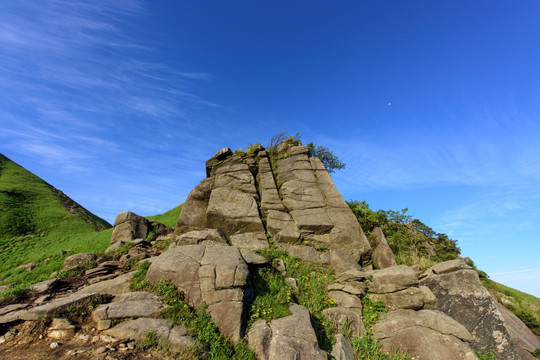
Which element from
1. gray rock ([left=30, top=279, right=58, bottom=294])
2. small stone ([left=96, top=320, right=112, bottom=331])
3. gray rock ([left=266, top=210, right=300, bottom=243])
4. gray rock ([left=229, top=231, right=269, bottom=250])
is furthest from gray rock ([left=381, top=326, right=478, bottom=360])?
gray rock ([left=30, top=279, right=58, bottom=294])

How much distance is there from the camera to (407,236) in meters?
20.5

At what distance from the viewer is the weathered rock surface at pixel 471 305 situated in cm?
1091

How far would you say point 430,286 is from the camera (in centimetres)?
1351

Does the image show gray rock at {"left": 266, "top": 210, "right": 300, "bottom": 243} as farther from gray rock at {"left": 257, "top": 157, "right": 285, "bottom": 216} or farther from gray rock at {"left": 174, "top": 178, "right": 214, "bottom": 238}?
gray rock at {"left": 174, "top": 178, "right": 214, "bottom": 238}

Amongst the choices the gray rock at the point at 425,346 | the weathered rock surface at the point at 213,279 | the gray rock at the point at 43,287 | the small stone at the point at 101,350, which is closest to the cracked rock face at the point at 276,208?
the weathered rock surface at the point at 213,279

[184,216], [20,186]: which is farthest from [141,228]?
[20,186]

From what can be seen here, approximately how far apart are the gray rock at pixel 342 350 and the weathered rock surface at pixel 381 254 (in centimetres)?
807

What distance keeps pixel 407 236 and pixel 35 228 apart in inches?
1750

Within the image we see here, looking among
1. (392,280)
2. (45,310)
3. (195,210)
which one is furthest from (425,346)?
(195,210)

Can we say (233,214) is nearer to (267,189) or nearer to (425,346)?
(267,189)

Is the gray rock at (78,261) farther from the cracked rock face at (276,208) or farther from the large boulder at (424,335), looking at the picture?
the large boulder at (424,335)

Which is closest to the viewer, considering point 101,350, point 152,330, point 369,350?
point 101,350

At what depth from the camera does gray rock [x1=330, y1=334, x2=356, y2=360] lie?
883 centimetres

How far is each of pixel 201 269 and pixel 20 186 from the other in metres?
55.6
